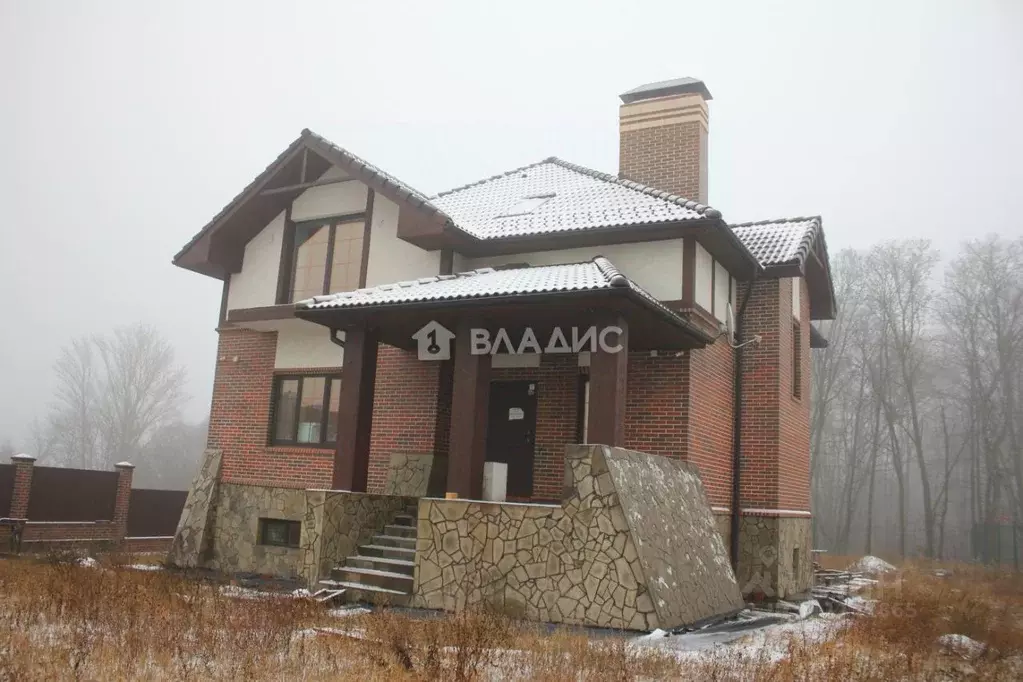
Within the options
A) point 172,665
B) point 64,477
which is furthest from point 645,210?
point 64,477

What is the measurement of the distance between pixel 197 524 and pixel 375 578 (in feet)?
18.1

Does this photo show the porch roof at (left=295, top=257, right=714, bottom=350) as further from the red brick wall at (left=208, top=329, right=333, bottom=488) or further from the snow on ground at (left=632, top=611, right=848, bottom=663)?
the snow on ground at (left=632, top=611, right=848, bottom=663)

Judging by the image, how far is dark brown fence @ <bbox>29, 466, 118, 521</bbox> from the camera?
59.9ft

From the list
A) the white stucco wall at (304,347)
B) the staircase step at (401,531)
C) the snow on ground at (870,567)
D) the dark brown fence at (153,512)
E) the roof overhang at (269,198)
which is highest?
the roof overhang at (269,198)

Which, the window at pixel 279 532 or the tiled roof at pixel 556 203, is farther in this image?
the window at pixel 279 532

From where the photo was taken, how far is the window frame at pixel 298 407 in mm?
13711

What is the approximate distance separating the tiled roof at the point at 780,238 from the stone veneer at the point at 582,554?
18.6ft

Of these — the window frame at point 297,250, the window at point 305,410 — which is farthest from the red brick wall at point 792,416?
the window at point 305,410

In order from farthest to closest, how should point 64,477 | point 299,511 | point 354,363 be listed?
point 64,477 → point 299,511 → point 354,363

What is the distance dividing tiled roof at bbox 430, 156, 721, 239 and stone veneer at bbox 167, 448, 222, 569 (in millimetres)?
6225

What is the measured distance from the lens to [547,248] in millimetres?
12797

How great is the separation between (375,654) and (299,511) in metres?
7.62

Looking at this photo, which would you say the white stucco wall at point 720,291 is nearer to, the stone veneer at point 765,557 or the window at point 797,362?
the window at point 797,362

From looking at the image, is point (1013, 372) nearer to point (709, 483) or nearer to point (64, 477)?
point (709, 483)
